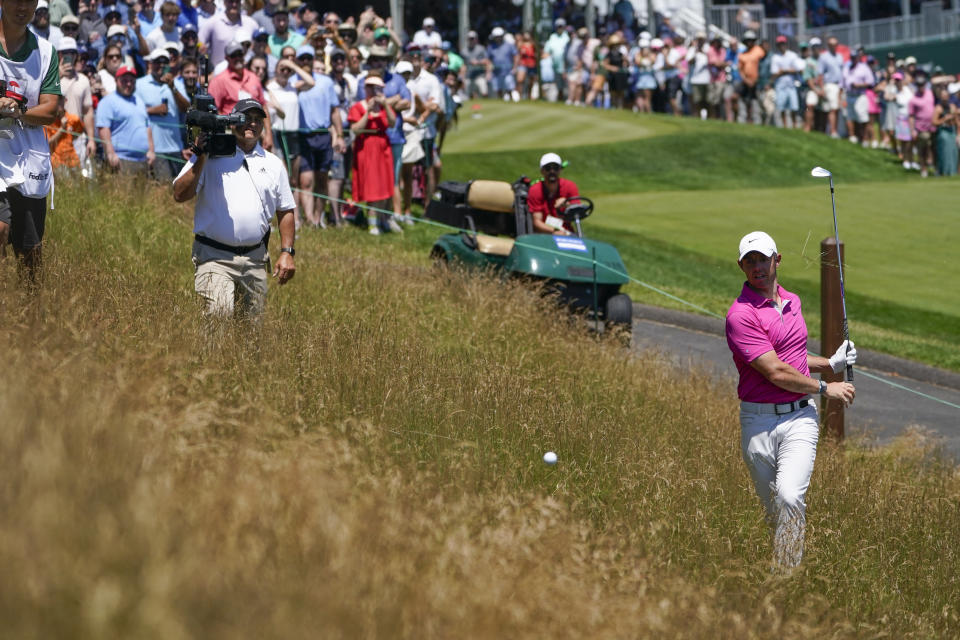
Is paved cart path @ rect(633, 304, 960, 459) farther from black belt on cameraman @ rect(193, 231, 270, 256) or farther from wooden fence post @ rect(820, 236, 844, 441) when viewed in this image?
black belt on cameraman @ rect(193, 231, 270, 256)

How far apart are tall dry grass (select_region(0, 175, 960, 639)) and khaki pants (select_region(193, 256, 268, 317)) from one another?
230 millimetres

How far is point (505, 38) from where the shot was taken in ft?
123

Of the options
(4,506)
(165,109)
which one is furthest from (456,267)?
(4,506)

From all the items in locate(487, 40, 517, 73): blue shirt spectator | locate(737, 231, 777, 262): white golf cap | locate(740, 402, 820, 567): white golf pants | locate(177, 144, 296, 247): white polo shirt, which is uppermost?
locate(487, 40, 517, 73): blue shirt spectator

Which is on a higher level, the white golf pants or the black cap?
the black cap

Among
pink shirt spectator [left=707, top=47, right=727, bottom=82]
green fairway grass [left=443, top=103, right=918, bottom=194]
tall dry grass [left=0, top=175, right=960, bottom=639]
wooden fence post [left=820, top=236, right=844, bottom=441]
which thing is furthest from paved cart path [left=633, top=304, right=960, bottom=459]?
pink shirt spectator [left=707, top=47, right=727, bottom=82]

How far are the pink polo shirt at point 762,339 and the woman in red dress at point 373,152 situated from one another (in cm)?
1028

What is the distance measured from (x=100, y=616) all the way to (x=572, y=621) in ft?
5.61

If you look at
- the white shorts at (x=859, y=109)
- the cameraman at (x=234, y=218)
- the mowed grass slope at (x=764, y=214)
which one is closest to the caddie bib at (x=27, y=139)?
the cameraman at (x=234, y=218)

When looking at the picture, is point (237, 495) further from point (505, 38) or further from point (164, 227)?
point (505, 38)

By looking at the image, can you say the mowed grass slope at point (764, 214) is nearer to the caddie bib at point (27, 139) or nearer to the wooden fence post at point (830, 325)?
the wooden fence post at point (830, 325)

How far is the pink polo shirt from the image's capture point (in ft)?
23.7

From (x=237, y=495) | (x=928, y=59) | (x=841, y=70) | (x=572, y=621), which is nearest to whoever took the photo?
(x=237, y=495)

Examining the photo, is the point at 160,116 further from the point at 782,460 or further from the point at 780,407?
the point at 782,460
